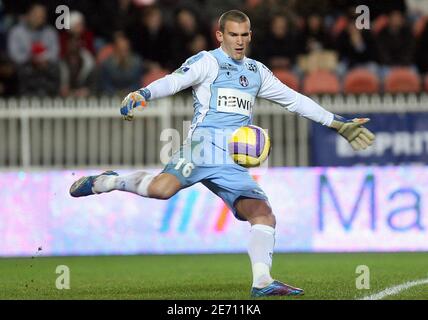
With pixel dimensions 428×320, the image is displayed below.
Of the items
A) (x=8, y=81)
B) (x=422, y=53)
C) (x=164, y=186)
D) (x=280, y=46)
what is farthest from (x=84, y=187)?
(x=422, y=53)

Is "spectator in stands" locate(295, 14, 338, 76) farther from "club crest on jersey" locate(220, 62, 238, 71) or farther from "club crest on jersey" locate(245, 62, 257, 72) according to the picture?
"club crest on jersey" locate(220, 62, 238, 71)

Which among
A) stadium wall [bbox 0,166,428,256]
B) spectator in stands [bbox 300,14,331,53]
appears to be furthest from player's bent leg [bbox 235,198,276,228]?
spectator in stands [bbox 300,14,331,53]

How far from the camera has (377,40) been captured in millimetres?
19391

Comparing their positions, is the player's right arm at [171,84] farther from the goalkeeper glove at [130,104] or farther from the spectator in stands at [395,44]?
the spectator in stands at [395,44]

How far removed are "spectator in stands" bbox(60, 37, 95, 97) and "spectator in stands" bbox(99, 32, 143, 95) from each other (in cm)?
20

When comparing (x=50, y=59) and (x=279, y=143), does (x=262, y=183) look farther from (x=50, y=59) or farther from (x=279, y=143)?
(x=50, y=59)

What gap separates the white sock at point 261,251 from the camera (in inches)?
375

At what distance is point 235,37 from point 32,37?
9516mm

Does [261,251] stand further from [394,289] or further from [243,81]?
[243,81]

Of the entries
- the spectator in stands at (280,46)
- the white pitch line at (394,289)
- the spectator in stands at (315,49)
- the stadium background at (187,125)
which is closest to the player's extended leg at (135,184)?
the white pitch line at (394,289)

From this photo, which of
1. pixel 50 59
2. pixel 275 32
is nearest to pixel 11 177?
pixel 50 59

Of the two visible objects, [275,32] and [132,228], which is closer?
[132,228]

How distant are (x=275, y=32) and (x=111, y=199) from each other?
4824 millimetres

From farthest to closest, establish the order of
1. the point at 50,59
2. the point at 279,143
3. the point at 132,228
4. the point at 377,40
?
1. the point at 377,40
2. the point at 50,59
3. the point at 279,143
4. the point at 132,228
